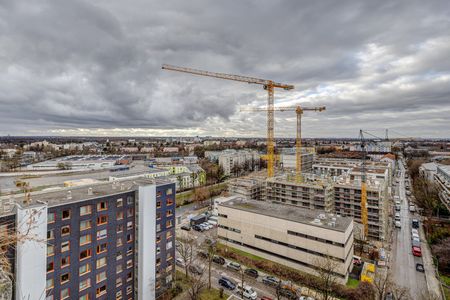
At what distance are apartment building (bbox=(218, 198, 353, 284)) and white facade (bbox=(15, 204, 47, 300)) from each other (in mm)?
17546

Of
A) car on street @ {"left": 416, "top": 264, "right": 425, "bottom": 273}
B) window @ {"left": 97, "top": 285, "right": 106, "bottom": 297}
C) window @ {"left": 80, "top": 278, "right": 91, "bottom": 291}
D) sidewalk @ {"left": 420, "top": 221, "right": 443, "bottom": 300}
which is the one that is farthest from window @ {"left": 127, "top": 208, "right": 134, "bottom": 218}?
car on street @ {"left": 416, "top": 264, "right": 425, "bottom": 273}

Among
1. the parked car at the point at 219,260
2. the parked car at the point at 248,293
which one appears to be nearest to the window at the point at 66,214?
the parked car at the point at 248,293

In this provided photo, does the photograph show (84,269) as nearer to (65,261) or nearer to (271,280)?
(65,261)

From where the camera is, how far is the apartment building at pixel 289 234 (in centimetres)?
2130

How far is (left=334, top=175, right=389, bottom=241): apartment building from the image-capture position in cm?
2959

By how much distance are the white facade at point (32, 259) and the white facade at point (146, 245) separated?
5727mm

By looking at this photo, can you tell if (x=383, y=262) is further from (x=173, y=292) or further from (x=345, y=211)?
(x=173, y=292)

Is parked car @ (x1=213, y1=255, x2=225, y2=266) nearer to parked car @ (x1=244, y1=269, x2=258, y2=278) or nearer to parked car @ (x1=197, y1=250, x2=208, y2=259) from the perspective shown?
parked car @ (x1=197, y1=250, x2=208, y2=259)

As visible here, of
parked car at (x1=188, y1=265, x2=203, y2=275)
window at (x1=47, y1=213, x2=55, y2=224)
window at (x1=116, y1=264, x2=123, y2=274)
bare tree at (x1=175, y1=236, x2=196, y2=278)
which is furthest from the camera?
parked car at (x1=188, y1=265, x2=203, y2=275)

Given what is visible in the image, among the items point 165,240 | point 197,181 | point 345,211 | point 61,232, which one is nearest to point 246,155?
point 197,181

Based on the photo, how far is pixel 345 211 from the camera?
1309 inches

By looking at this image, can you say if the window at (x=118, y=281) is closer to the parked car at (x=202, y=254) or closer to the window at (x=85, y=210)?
the window at (x=85, y=210)

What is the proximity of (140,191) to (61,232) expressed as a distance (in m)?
5.09

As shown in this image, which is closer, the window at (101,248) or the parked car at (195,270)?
the window at (101,248)
